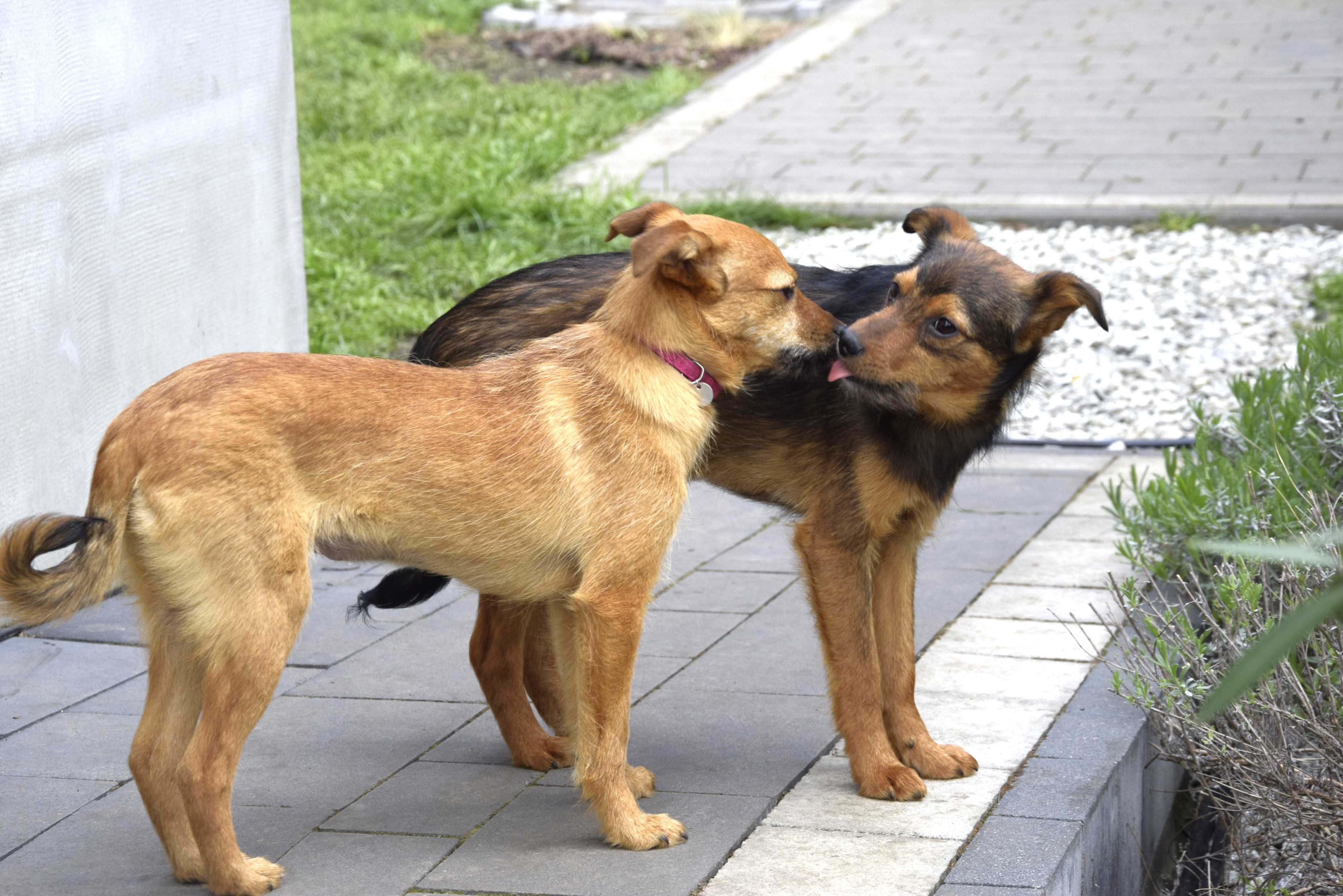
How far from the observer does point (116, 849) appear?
3.86 m

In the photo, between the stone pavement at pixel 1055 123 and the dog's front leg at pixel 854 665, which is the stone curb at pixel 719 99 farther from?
the dog's front leg at pixel 854 665

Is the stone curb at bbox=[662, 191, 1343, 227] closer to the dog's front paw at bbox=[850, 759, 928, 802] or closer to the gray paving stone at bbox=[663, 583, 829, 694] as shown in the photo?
the gray paving stone at bbox=[663, 583, 829, 694]

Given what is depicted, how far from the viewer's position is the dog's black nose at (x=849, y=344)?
3.96 m

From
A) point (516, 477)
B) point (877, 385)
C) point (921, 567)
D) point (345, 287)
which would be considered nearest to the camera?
point (516, 477)

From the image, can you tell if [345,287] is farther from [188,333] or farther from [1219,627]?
[1219,627]

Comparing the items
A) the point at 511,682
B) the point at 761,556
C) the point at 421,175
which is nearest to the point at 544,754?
the point at 511,682

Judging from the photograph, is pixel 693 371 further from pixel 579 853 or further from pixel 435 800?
pixel 435 800

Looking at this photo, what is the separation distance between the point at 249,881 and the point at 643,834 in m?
0.99

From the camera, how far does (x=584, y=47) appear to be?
18188 mm

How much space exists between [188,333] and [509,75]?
11.2 meters

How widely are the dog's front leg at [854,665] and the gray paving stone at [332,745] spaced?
4.34 feet

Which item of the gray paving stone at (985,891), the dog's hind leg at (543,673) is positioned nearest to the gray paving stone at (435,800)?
the dog's hind leg at (543,673)

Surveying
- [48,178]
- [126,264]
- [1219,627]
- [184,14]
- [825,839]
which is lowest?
[825,839]

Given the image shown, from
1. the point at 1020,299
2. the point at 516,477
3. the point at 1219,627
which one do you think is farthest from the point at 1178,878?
the point at 516,477
